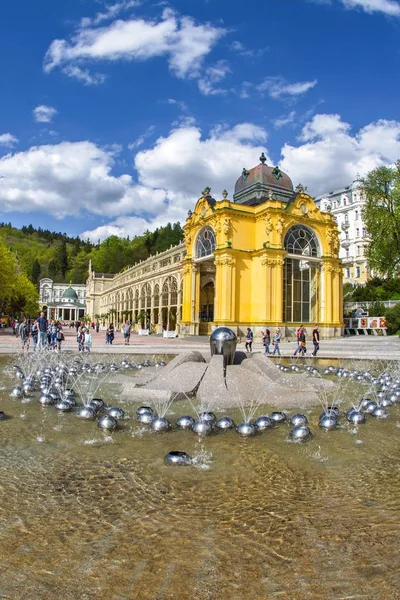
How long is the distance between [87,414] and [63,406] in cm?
105

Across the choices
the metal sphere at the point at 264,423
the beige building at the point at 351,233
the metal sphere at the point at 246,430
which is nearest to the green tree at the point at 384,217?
the beige building at the point at 351,233

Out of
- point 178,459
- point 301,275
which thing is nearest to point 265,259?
point 301,275

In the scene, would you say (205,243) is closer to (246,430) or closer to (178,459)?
(246,430)

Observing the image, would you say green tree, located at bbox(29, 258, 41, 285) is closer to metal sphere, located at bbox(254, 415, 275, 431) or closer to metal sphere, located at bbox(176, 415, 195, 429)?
metal sphere, located at bbox(176, 415, 195, 429)

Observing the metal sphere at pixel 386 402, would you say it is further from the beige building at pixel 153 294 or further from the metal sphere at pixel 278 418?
the beige building at pixel 153 294

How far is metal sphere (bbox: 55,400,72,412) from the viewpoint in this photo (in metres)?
9.45

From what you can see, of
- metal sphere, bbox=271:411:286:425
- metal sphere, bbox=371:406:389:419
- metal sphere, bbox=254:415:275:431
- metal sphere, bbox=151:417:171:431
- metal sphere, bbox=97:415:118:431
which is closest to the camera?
metal sphere, bbox=151:417:171:431

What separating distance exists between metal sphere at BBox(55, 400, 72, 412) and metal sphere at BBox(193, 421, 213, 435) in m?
3.26

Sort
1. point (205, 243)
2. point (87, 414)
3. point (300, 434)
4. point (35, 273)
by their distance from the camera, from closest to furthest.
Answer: point (300, 434)
point (87, 414)
point (205, 243)
point (35, 273)

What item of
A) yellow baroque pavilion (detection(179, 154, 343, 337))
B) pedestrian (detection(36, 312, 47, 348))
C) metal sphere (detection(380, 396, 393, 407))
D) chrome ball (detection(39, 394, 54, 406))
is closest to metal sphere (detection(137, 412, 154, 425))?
chrome ball (detection(39, 394, 54, 406))

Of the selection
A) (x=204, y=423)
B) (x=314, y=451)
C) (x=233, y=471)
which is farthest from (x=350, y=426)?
(x=233, y=471)

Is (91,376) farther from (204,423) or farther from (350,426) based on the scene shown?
(350,426)

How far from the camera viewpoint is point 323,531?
4074 mm

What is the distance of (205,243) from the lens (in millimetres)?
45906
